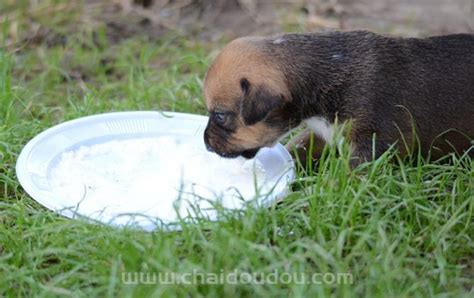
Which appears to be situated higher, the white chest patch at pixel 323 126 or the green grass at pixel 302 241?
the white chest patch at pixel 323 126

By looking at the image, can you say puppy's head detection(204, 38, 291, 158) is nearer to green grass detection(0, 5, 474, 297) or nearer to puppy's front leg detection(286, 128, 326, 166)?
green grass detection(0, 5, 474, 297)

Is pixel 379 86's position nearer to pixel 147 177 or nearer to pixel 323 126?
pixel 323 126

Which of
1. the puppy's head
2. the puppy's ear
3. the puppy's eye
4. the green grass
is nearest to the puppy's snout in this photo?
the puppy's head

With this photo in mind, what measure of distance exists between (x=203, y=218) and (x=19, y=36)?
14.7 ft

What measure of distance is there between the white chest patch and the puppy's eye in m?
0.59

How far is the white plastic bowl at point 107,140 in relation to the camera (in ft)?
14.9

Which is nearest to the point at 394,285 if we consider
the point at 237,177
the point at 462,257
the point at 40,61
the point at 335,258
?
the point at 335,258

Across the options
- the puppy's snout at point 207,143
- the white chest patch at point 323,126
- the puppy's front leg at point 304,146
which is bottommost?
the puppy's front leg at point 304,146

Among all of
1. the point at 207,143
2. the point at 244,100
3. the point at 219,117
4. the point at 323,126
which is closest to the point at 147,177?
the point at 207,143

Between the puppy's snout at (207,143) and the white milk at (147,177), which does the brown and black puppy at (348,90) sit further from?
the white milk at (147,177)

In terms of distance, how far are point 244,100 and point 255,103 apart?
0.23 ft

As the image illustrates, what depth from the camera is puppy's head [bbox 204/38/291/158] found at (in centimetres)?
479

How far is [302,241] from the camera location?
4.23 metres

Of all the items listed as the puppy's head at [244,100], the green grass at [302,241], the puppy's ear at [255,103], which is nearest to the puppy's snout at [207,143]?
the puppy's head at [244,100]
